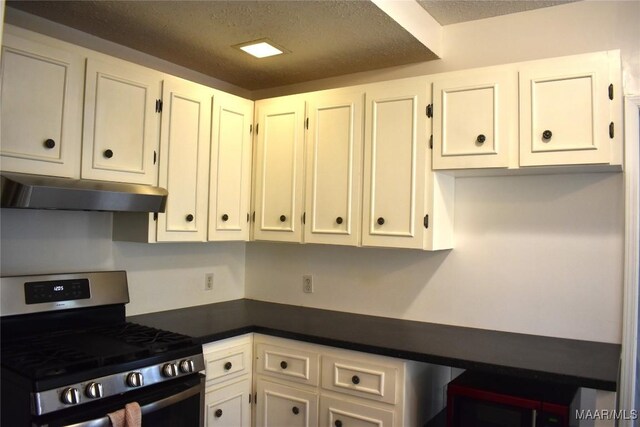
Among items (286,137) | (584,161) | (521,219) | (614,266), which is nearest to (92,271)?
(286,137)

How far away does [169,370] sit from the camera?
77.0 inches

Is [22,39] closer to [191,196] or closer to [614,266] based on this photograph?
[191,196]

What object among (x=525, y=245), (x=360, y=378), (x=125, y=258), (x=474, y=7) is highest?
(x=474, y=7)

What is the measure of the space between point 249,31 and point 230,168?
82 centimetres

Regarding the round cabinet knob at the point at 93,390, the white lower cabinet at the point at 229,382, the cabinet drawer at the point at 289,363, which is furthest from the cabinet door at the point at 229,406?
the round cabinet knob at the point at 93,390

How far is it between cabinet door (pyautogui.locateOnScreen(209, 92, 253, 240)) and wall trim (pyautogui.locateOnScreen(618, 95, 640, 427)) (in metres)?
2.02

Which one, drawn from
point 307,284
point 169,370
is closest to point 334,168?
point 307,284

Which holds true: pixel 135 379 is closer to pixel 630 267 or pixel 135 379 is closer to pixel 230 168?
pixel 230 168

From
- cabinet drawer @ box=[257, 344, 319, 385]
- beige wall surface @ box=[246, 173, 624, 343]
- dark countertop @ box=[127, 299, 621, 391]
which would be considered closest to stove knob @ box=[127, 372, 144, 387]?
dark countertop @ box=[127, 299, 621, 391]

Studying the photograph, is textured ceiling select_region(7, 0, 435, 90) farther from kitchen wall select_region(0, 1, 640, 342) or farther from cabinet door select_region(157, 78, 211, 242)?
cabinet door select_region(157, 78, 211, 242)

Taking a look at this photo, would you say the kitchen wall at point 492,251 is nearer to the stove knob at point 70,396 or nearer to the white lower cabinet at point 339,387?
the white lower cabinet at point 339,387

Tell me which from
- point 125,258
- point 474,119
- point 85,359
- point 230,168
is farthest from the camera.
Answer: point 230,168

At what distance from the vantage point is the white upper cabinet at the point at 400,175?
242 centimetres

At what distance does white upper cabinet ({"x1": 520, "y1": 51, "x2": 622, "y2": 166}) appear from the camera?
199 cm
